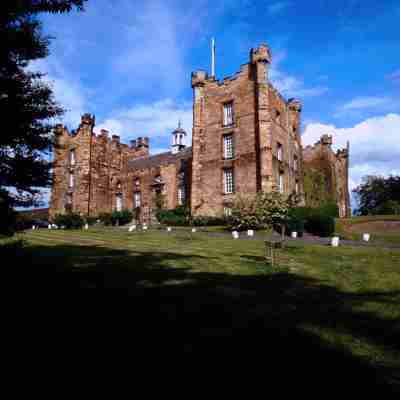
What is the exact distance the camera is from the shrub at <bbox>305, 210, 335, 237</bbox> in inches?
843

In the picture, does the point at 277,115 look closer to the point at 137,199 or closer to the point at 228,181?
the point at 228,181

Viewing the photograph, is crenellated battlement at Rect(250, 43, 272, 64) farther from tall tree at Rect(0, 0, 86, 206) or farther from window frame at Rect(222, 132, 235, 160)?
tall tree at Rect(0, 0, 86, 206)

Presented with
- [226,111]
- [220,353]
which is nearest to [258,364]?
[220,353]

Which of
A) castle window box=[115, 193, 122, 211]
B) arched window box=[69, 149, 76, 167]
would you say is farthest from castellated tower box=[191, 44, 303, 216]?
arched window box=[69, 149, 76, 167]

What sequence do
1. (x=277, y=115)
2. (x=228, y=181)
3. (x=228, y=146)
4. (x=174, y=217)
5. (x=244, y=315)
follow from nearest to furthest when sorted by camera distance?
(x=244, y=315) < (x=228, y=181) < (x=174, y=217) < (x=228, y=146) < (x=277, y=115)

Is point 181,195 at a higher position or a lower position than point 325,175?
lower

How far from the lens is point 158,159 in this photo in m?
45.9

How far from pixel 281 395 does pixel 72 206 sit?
4518 cm

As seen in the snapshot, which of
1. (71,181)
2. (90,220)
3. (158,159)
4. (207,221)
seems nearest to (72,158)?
(71,181)

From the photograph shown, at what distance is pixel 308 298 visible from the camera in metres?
5.83

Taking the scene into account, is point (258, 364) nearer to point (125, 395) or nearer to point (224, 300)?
point (125, 395)

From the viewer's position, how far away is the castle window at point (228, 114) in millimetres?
31297

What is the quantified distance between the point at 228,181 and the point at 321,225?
10972 millimetres

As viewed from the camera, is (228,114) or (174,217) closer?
(174,217)
